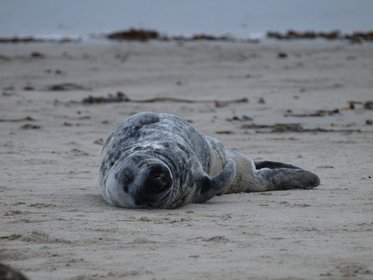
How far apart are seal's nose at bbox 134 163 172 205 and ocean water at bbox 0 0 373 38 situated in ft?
56.7

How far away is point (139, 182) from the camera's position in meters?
6.39

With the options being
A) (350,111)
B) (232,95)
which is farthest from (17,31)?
(350,111)

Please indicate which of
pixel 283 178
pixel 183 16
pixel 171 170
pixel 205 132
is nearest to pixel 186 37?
pixel 183 16

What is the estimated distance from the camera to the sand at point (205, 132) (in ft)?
16.4

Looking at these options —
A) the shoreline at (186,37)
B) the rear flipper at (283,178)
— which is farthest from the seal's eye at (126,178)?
the shoreline at (186,37)

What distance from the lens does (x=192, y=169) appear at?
676 cm

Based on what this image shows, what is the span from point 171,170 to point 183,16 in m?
22.6

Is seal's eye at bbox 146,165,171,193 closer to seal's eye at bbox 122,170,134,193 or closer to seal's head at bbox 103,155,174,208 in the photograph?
seal's head at bbox 103,155,174,208

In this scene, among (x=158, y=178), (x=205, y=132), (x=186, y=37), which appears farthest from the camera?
(x=186, y=37)

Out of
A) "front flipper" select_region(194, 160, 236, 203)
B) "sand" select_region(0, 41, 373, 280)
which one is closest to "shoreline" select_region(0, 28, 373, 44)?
"sand" select_region(0, 41, 373, 280)

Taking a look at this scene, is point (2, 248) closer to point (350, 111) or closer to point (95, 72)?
point (350, 111)

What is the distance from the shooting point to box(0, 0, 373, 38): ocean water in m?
25.2

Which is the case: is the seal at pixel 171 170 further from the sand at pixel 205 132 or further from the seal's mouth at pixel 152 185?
the sand at pixel 205 132

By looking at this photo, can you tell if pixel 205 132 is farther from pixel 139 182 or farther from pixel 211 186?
pixel 139 182
